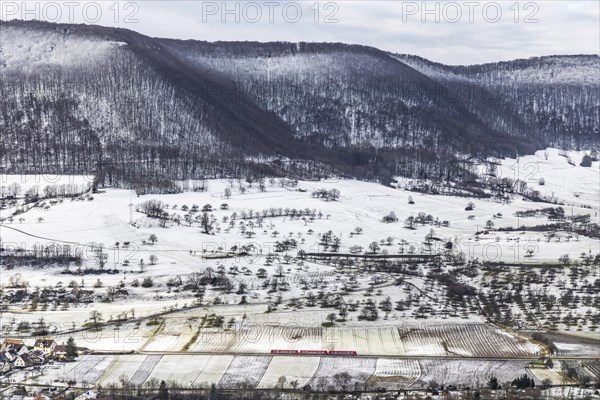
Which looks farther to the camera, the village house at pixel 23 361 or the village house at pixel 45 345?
the village house at pixel 45 345

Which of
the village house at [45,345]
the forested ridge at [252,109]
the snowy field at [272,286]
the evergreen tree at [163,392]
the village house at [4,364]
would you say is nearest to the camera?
the evergreen tree at [163,392]

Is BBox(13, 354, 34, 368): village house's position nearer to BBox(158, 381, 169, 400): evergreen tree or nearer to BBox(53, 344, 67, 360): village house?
BBox(53, 344, 67, 360): village house

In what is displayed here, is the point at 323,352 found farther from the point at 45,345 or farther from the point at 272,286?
the point at 45,345

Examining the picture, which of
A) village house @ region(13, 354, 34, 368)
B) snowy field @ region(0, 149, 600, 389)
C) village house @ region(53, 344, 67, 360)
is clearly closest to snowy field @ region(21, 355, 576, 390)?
snowy field @ region(0, 149, 600, 389)

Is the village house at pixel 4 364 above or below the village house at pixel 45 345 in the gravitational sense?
below

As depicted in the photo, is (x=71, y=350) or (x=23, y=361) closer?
(x=23, y=361)

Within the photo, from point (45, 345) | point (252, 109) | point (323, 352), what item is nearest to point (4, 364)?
point (45, 345)

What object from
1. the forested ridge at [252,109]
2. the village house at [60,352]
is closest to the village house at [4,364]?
the village house at [60,352]

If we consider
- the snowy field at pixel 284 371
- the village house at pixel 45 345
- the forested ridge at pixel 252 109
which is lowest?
the snowy field at pixel 284 371

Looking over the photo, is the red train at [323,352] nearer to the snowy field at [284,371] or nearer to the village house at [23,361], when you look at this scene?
the snowy field at [284,371]
